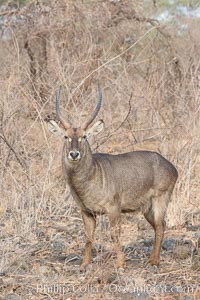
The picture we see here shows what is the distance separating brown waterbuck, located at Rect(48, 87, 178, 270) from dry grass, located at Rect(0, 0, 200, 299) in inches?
15.5

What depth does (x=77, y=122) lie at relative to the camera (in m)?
10.5

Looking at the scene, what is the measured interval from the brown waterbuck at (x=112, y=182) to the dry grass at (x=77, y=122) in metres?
0.39

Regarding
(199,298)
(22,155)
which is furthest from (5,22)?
(199,298)

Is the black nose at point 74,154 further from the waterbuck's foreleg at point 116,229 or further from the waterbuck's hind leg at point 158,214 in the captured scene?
the waterbuck's hind leg at point 158,214

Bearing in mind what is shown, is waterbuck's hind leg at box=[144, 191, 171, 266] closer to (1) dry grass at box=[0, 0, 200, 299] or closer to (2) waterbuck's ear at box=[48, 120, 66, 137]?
(1) dry grass at box=[0, 0, 200, 299]

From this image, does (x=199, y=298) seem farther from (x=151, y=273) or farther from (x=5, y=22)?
(x=5, y=22)

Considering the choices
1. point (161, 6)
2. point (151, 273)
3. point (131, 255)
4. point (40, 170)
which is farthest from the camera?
point (161, 6)

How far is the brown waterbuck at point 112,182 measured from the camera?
7.67 meters

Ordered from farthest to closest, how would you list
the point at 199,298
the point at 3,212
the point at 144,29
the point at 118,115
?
the point at 144,29 < the point at 118,115 < the point at 3,212 < the point at 199,298

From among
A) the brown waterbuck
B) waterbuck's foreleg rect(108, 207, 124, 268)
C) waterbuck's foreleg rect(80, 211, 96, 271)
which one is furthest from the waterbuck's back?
waterbuck's foreleg rect(80, 211, 96, 271)

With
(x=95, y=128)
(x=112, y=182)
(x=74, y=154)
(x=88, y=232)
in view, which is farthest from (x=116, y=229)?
(x=95, y=128)

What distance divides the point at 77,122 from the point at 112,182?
9.30ft

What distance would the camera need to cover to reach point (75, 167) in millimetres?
7637

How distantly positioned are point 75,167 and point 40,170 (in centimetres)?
361
